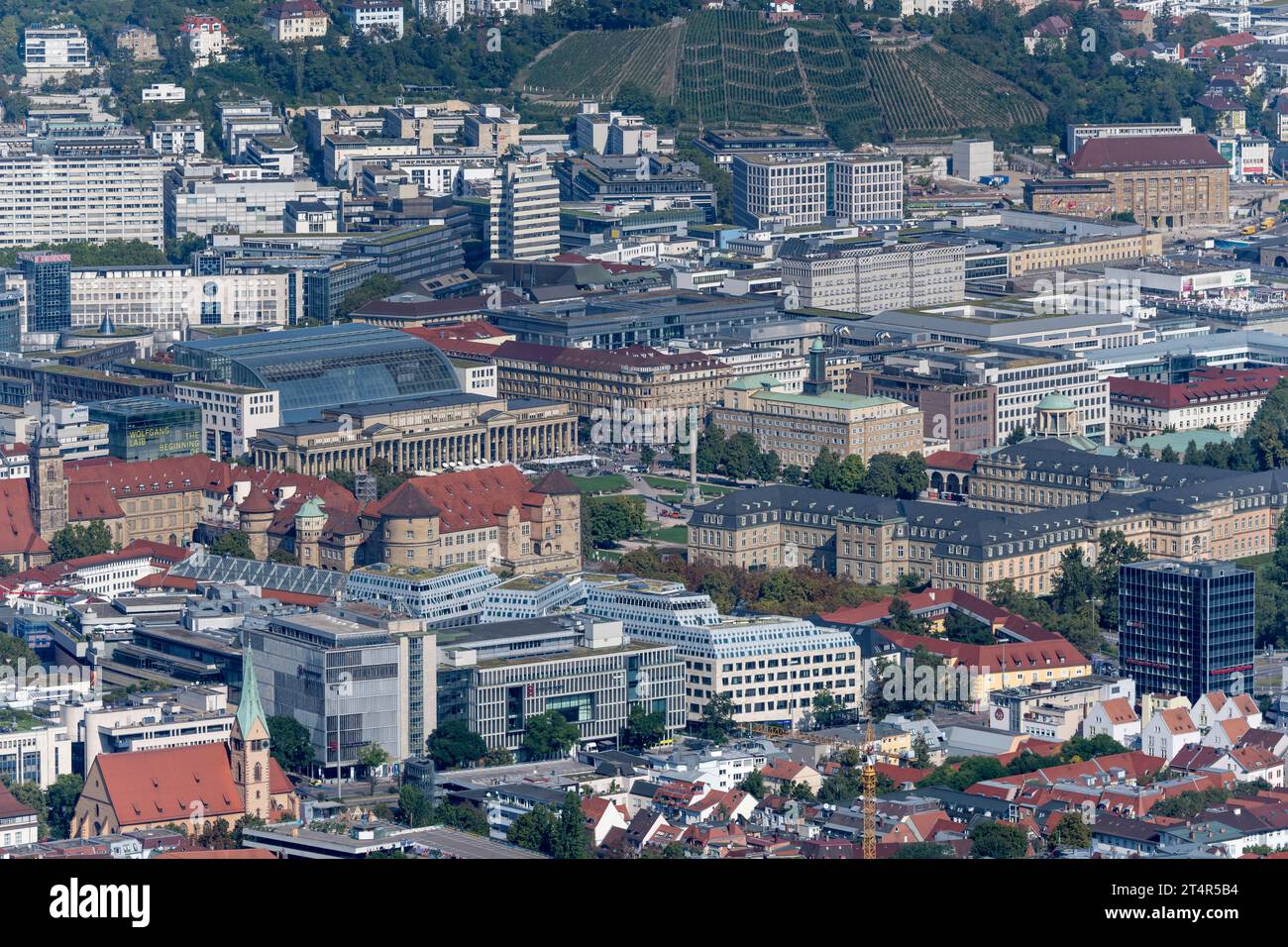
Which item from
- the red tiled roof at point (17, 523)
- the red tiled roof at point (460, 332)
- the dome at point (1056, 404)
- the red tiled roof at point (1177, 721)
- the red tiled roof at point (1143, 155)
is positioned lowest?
the red tiled roof at point (1177, 721)

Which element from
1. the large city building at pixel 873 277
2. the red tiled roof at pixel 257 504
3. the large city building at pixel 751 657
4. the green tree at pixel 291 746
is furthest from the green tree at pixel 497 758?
the large city building at pixel 873 277

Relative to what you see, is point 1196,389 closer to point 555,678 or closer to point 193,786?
point 555,678

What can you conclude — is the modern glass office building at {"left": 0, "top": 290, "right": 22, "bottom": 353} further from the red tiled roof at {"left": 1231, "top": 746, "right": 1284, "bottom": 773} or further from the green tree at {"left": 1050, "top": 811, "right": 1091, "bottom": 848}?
the green tree at {"left": 1050, "top": 811, "right": 1091, "bottom": 848}

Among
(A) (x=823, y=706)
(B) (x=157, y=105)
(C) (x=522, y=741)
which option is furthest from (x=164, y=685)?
(B) (x=157, y=105)

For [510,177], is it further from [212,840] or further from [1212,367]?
[212,840]

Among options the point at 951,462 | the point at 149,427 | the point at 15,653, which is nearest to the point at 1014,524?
the point at 951,462

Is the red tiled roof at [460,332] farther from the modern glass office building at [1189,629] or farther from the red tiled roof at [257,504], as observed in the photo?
the modern glass office building at [1189,629]
